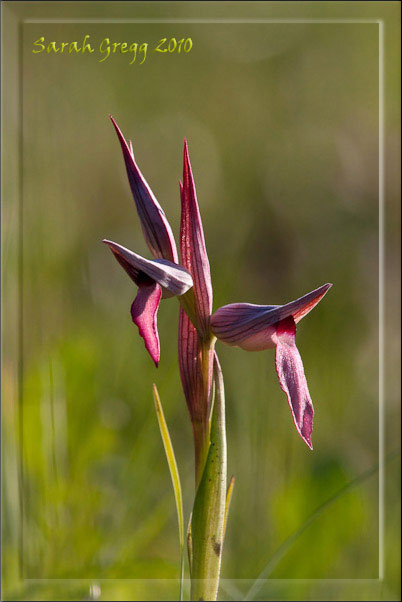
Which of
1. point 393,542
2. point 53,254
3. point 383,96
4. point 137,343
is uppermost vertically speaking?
point 383,96

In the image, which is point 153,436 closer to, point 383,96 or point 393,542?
point 393,542

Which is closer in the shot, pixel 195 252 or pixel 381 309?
pixel 195 252

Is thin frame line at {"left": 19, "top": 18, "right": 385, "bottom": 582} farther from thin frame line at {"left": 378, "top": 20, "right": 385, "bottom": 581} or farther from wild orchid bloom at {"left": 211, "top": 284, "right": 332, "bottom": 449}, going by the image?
wild orchid bloom at {"left": 211, "top": 284, "right": 332, "bottom": 449}

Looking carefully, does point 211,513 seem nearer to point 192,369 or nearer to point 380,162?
point 192,369

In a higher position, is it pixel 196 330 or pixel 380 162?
pixel 380 162

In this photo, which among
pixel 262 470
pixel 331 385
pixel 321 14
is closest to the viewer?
pixel 321 14

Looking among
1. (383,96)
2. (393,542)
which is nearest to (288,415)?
(393,542)

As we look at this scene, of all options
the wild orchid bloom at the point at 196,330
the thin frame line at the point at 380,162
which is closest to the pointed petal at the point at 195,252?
the wild orchid bloom at the point at 196,330

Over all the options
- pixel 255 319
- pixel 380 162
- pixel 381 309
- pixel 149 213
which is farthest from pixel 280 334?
pixel 380 162
